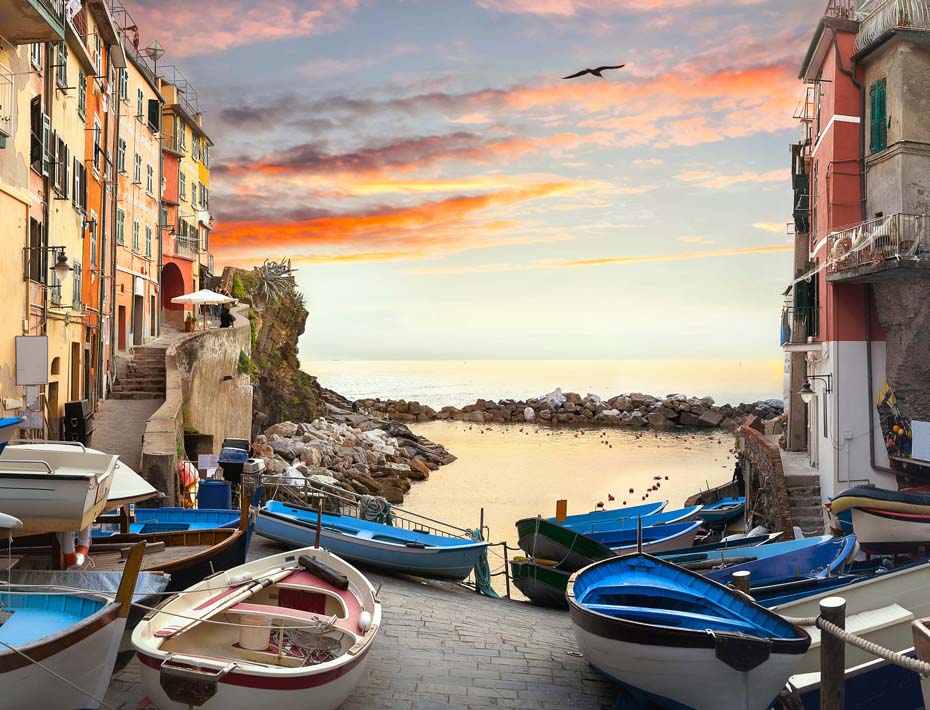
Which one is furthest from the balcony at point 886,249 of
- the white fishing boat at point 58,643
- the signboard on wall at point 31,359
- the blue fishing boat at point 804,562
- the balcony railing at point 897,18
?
the signboard on wall at point 31,359

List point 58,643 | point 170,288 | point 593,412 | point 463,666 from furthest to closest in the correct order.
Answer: point 593,412 < point 170,288 < point 463,666 < point 58,643

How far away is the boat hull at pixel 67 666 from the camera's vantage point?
16.9 ft

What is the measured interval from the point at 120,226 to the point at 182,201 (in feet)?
32.0

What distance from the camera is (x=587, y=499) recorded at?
33.9 m

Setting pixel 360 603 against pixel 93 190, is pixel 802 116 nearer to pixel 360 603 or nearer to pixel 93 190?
pixel 93 190

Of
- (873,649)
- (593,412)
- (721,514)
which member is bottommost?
(721,514)

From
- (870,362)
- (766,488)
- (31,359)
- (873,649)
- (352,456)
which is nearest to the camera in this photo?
(873,649)

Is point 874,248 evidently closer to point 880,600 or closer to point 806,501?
point 806,501

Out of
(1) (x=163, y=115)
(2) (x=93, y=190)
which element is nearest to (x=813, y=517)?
(2) (x=93, y=190)

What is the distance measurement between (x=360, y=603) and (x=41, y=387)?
9.67 metres

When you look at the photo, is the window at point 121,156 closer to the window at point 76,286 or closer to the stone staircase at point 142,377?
the stone staircase at point 142,377

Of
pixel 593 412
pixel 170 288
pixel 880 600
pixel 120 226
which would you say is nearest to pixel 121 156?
pixel 120 226

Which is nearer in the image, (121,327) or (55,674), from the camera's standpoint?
(55,674)

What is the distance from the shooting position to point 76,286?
17.7 metres
